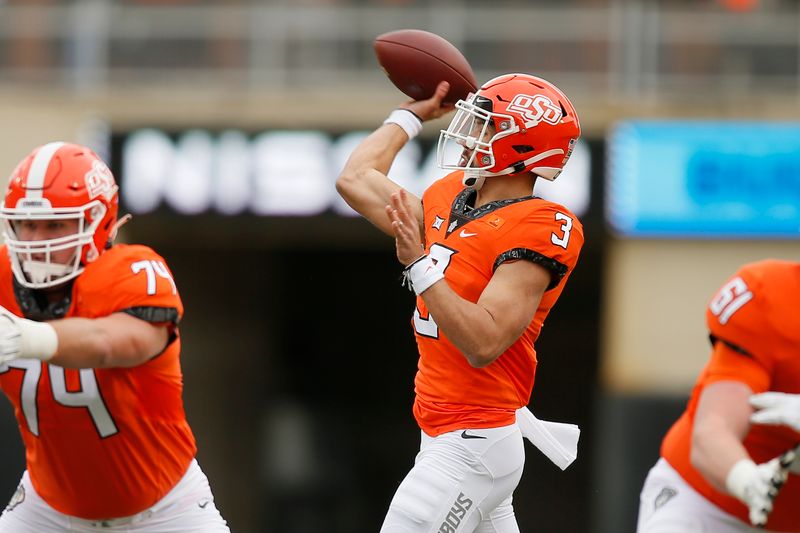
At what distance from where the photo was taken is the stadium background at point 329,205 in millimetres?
10703

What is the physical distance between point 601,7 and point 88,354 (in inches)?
343

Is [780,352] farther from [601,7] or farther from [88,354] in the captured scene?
[601,7]

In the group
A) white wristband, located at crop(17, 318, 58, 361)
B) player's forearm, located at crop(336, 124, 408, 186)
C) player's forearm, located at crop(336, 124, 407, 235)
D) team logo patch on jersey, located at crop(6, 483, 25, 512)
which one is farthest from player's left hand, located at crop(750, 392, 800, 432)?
team logo patch on jersey, located at crop(6, 483, 25, 512)

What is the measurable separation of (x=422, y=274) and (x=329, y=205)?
6.91 metres

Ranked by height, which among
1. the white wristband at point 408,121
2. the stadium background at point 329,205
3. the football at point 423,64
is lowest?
the stadium background at point 329,205

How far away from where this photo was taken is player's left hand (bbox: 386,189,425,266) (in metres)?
4.02

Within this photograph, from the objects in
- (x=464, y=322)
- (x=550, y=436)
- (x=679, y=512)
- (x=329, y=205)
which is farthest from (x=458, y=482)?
(x=329, y=205)

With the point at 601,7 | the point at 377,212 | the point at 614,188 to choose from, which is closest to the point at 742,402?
the point at 377,212

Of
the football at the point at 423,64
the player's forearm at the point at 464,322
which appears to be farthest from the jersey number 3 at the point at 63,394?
the football at the point at 423,64

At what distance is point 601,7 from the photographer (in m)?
11.6

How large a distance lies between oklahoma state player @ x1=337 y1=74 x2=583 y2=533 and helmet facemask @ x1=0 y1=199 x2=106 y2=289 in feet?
3.16

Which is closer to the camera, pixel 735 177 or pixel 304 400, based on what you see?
pixel 735 177

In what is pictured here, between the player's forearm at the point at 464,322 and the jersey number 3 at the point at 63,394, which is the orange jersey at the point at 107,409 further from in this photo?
the player's forearm at the point at 464,322

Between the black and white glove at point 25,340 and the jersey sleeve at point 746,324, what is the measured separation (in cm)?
185
